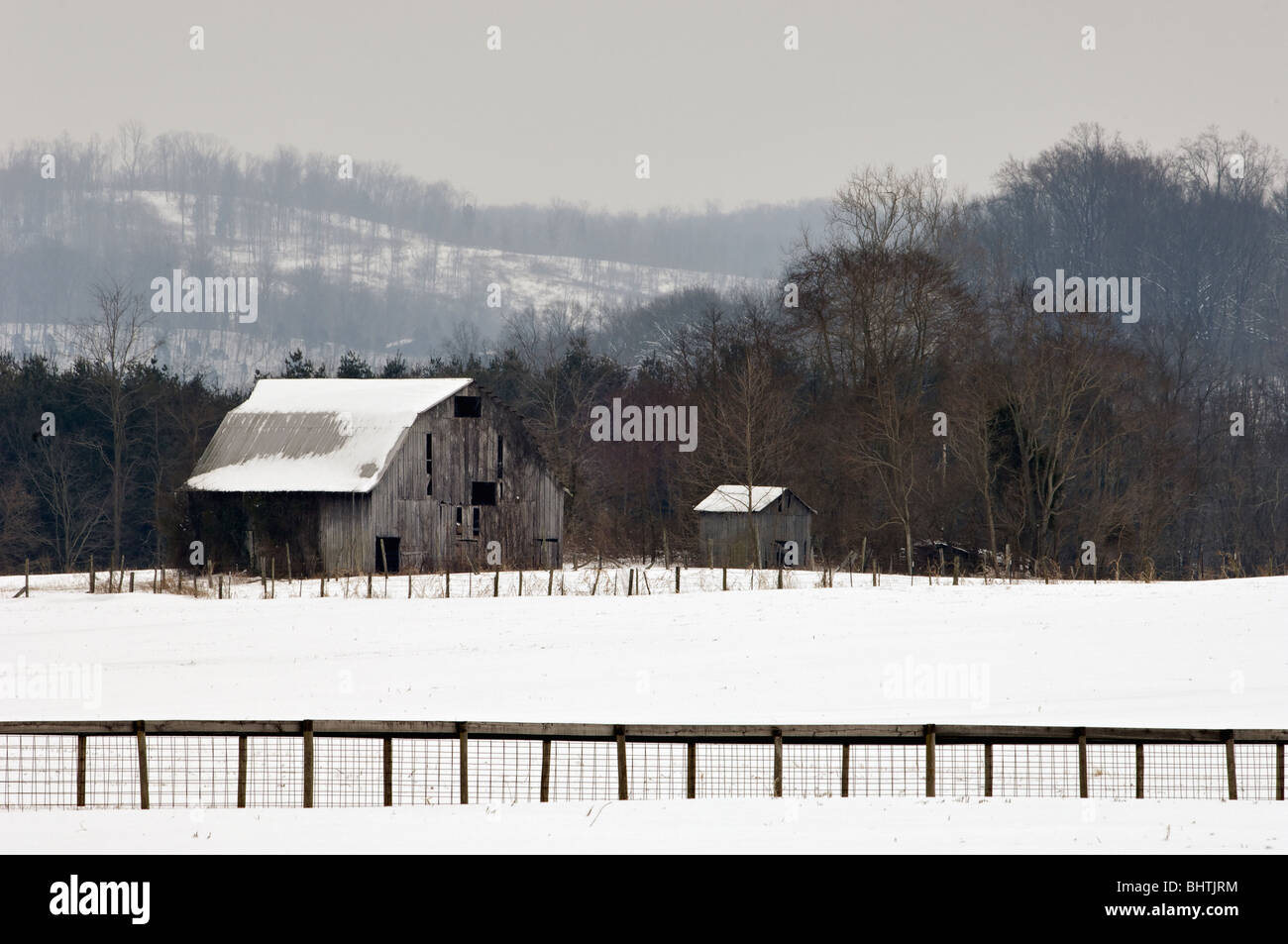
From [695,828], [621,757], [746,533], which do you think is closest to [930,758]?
[695,828]

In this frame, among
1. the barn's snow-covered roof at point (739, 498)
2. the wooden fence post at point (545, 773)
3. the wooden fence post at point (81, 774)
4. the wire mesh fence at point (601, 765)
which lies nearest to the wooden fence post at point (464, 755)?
the wire mesh fence at point (601, 765)

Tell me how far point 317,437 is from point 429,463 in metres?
4.66

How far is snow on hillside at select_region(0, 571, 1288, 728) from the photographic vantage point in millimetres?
24406

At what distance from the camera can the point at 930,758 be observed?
15.6 m

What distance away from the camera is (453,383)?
57.6 meters

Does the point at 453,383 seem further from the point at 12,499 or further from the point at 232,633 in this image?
the point at 12,499

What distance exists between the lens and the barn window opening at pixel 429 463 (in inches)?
2158

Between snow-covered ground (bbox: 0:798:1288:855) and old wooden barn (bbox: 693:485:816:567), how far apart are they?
43.8m

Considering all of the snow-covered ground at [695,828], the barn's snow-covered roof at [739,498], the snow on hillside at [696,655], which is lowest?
the snow on hillside at [696,655]

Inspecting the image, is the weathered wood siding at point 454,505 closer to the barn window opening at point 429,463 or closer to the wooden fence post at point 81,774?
the barn window opening at point 429,463

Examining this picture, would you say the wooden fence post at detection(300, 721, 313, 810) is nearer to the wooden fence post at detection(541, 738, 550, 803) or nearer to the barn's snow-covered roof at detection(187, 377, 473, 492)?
the wooden fence post at detection(541, 738, 550, 803)

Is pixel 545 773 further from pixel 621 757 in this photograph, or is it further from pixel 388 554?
pixel 388 554

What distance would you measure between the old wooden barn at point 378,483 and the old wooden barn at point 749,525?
650cm

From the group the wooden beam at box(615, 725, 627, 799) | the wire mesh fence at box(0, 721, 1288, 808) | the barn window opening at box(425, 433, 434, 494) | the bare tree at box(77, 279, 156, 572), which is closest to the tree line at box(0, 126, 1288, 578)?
the bare tree at box(77, 279, 156, 572)
